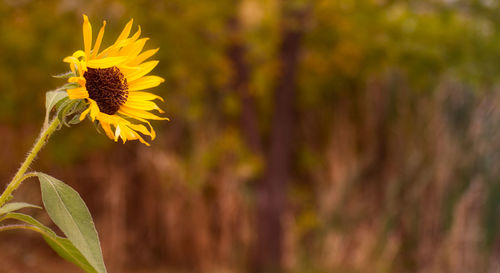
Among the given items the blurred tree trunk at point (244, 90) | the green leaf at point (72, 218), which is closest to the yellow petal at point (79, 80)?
the green leaf at point (72, 218)

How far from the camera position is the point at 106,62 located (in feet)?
3.10

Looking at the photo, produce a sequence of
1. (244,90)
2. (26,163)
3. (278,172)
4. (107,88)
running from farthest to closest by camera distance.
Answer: (278,172) < (244,90) < (107,88) < (26,163)

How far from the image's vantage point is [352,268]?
577 cm

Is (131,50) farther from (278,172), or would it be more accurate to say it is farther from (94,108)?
(278,172)

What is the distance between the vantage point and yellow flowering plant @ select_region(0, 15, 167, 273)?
877 millimetres

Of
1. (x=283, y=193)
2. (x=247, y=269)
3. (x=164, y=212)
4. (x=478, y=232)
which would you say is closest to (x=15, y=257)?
(x=164, y=212)

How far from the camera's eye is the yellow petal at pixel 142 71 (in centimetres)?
99

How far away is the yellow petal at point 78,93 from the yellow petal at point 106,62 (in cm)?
4

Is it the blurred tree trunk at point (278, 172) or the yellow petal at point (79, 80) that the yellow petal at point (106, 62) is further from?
the blurred tree trunk at point (278, 172)

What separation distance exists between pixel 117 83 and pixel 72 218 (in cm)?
22

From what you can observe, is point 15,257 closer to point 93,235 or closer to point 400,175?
point 400,175

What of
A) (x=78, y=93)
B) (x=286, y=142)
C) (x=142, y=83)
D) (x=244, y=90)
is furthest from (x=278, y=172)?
(x=78, y=93)

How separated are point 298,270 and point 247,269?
1.39 ft

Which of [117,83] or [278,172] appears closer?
[117,83]
